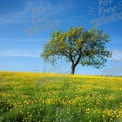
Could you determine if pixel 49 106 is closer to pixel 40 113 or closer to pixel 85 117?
pixel 40 113

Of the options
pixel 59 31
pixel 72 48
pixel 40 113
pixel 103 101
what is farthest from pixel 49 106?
pixel 59 31

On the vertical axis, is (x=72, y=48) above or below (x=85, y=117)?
above

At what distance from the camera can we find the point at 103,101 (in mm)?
12586

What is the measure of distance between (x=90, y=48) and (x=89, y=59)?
2.65m

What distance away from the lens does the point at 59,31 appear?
218 feet

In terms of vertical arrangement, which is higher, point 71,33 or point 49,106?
point 71,33

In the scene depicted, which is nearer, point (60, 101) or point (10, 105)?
point (10, 105)

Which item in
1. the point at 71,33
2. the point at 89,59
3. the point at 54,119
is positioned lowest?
the point at 54,119

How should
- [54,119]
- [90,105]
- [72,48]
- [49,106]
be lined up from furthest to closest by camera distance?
[72,48] < [90,105] < [49,106] < [54,119]

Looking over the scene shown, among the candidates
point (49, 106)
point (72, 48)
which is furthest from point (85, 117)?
point (72, 48)

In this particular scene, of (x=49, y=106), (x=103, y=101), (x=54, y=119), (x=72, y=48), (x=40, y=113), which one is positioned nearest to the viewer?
(x=54, y=119)

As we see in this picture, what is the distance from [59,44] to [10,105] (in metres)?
53.4

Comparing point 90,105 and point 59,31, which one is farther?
point 59,31

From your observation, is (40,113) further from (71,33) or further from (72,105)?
(71,33)
